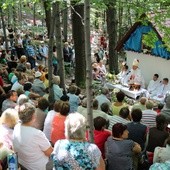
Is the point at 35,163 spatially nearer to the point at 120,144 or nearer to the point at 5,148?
the point at 5,148

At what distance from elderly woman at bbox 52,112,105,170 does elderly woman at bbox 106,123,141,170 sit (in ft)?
4.17

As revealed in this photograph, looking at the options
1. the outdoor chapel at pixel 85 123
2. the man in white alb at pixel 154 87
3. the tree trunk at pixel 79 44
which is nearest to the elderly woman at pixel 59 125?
the outdoor chapel at pixel 85 123

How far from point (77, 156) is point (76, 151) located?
0.05 m

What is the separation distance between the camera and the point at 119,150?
534 centimetres

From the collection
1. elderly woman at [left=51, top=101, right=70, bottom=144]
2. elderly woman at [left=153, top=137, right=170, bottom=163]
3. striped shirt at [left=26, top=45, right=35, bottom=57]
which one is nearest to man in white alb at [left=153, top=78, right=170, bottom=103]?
striped shirt at [left=26, top=45, right=35, bottom=57]

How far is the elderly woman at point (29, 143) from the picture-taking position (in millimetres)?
5000

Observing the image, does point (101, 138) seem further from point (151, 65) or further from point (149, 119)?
point (151, 65)

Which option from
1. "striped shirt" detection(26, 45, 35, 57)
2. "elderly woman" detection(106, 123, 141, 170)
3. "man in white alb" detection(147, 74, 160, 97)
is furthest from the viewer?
"striped shirt" detection(26, 45, 35, 57)

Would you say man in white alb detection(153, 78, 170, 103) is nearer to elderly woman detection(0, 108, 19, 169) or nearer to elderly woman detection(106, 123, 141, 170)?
elderly woman detection(106, 123, 141, 170)

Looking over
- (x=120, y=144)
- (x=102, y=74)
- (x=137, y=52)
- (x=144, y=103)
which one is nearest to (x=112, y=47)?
(x=137, y=52)

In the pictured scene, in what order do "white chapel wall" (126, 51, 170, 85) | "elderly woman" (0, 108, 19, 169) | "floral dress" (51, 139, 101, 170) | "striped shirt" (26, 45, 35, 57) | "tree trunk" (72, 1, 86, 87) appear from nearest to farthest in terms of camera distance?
"floral dress" (51, 139, 101, 170)
"elderly woman" (0, 108, 19, 169)
"tree trunk" (72, 1, 86, 87)
"white chapel wall" (126, 51, 170, 85)
"striped shirt" (26, 45, 35, 57)

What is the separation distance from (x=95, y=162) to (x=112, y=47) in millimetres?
14572

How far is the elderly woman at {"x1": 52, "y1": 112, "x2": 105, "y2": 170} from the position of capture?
156 inches

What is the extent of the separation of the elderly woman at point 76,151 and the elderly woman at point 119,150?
1.27 meters
